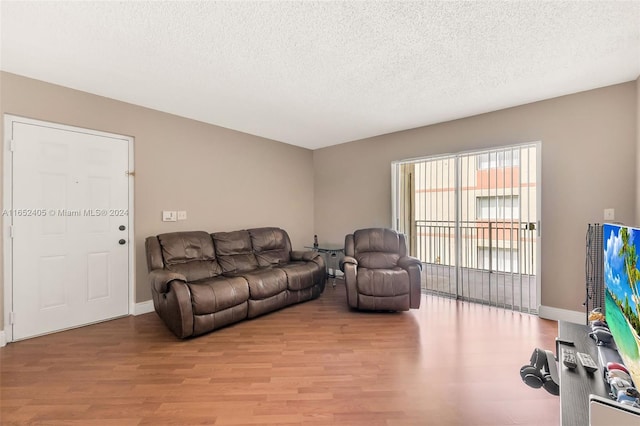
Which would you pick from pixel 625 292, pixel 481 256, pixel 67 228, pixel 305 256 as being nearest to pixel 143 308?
pixel 67 228

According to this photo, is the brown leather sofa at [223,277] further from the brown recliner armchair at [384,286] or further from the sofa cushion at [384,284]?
the sofa cushion at [384,284]

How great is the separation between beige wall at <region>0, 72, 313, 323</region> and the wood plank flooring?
3.97 ft

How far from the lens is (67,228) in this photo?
2996mm

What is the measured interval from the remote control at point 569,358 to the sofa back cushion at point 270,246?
10.9 ft

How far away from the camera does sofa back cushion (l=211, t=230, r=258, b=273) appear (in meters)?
3.80

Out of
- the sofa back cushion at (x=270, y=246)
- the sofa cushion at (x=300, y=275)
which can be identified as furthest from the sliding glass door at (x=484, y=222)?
the sofa back cushion at (x=270, y=246)

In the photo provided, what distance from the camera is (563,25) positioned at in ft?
6.33

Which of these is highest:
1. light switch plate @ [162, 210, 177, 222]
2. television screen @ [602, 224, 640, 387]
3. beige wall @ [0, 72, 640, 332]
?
beige wall @ [0, 72, 640, 332]

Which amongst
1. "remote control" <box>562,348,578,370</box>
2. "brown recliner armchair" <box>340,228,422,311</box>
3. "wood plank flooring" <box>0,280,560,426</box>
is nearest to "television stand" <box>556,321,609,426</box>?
"remote control" <box>562,348,578,370</box>

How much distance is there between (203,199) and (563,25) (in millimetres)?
4114

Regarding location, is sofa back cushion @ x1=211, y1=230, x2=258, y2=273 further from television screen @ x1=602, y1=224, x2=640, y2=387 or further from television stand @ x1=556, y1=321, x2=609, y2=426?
television screen @ x1=602, y1=224, x2=640, y2=387

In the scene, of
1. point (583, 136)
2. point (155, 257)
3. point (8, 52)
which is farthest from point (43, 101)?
point (583, 136)

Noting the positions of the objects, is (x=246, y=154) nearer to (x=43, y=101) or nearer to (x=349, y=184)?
(x=349, y=184)

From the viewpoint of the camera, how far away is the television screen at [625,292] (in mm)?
1159
